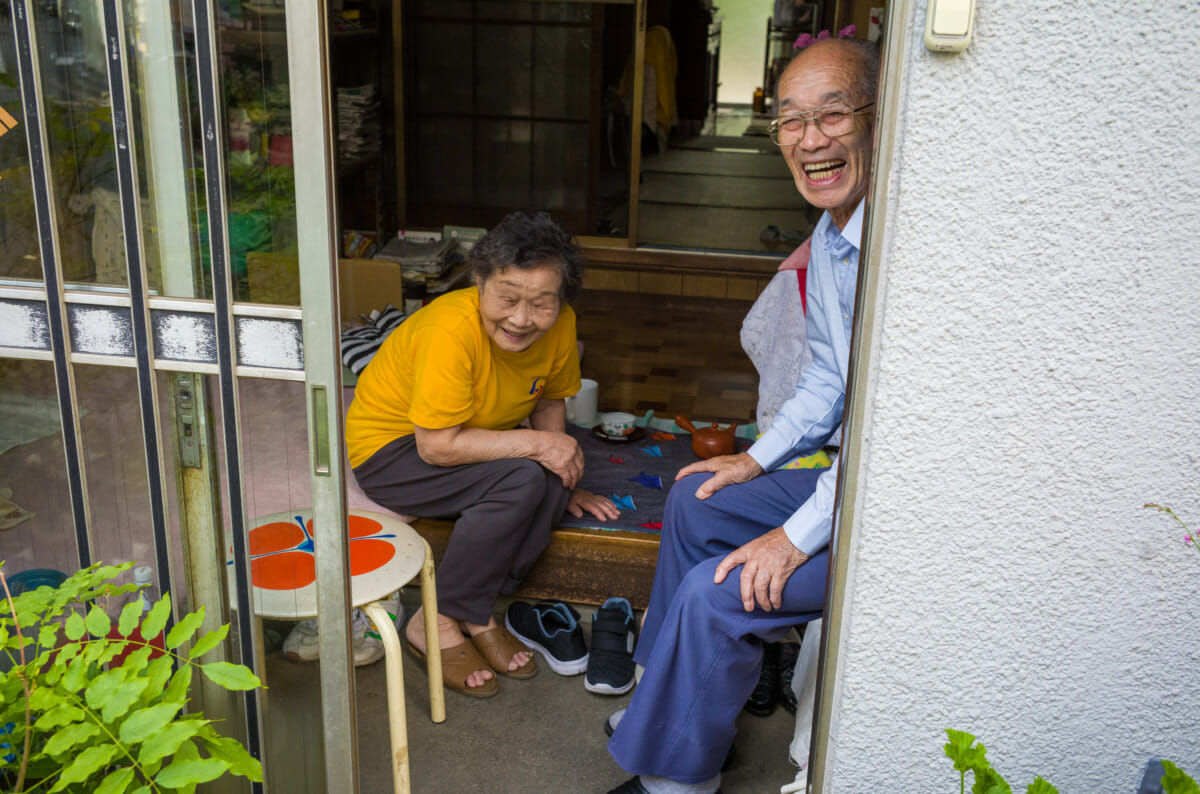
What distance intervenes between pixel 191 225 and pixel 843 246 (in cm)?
110

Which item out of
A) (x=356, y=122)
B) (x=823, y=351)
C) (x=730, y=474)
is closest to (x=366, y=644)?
(x=730, y=474)

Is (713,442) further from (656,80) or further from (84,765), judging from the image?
(656,80)

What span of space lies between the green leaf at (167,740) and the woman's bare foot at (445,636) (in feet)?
4.10

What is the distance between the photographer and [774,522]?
1.95 metres

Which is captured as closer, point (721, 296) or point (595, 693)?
point (595, 693)

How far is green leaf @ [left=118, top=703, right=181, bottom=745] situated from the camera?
941mm

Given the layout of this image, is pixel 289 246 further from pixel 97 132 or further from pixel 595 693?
pixel 595 693

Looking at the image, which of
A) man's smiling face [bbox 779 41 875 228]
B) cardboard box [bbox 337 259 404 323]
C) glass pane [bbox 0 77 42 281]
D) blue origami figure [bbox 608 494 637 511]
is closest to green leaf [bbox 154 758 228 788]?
glass pane [bbox 0 77 42 281]

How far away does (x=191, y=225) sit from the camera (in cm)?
134

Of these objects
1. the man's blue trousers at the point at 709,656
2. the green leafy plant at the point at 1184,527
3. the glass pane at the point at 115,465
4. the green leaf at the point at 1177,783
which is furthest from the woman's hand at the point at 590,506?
the green leaf at the point at 1177,783

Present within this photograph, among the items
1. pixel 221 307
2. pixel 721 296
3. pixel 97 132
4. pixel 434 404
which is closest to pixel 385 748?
pixel 434 404

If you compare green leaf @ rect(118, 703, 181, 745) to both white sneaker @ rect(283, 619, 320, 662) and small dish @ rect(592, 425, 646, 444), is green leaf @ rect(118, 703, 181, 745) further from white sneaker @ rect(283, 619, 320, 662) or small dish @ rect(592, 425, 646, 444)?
small dish @ rect(592, 425, 646, 444)

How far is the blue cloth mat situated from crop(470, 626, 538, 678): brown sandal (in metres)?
0.31

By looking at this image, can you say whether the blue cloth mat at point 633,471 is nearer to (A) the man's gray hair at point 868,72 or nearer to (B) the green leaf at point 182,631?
(A) the man's gray hair at point 868,72
